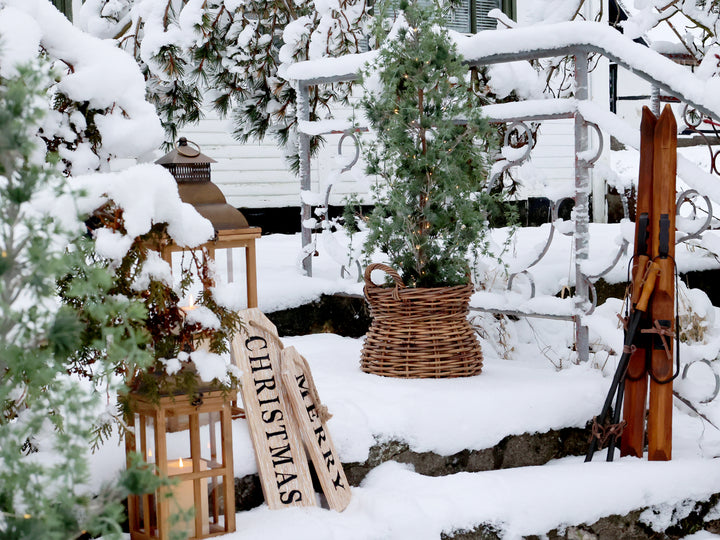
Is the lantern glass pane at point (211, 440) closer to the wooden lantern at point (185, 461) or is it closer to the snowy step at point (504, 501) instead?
the wooden lantern at point (185, 461)

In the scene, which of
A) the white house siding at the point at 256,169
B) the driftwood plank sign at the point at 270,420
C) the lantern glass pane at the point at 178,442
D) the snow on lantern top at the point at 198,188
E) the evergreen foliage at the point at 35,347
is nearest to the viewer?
the evergreen foliage at the point at 35,347

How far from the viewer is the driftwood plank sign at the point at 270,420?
9.35 feet

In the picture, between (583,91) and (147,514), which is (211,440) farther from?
(583,91)

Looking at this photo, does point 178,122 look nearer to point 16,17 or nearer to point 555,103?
point 555,103

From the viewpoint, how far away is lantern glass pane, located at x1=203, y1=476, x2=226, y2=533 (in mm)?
2660

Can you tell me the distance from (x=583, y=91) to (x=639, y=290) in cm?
90

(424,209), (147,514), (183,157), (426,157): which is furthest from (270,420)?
(426,157)

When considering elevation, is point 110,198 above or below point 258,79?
below

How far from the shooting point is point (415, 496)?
293 centimetres

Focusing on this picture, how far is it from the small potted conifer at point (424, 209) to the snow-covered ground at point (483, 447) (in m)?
0.14

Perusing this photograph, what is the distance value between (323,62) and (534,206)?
5.85 meters

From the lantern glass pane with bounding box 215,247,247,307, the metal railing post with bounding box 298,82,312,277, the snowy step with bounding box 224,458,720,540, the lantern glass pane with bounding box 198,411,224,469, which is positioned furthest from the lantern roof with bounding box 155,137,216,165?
the metal railing post with bounding box 298,82,312,277

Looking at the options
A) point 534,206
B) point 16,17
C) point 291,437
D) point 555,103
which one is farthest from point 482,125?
point 534,206

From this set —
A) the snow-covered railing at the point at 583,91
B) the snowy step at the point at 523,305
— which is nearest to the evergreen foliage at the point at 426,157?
the snow-covered railing at the point at 583,91
